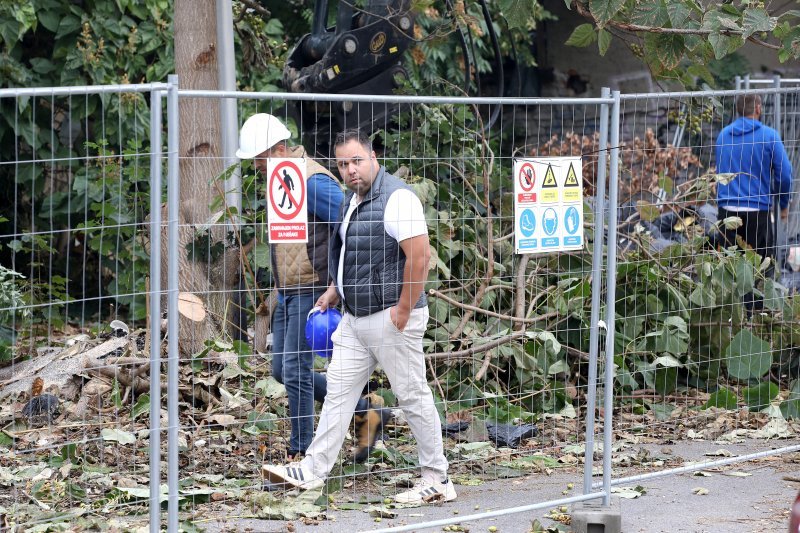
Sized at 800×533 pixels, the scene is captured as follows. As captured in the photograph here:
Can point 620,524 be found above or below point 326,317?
below

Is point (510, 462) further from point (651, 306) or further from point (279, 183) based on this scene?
point (279, 183)

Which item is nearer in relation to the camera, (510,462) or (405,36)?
(510,462)

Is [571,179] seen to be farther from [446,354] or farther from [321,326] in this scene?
[446,354]

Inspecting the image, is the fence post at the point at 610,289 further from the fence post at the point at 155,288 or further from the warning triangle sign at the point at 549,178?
the fence post at the point at 155,288

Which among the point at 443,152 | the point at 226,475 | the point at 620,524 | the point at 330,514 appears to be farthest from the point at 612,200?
the point at 443,152

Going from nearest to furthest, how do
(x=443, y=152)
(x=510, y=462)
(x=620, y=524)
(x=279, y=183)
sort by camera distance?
(x=279, y=183) → (x=620, y=524) → (x=510, y=462) → (x=443, y=152)

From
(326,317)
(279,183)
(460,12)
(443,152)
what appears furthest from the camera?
(460,12)

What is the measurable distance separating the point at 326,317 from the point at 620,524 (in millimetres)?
1786

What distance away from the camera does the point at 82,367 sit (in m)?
6.93

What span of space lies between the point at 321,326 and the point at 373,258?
630mm

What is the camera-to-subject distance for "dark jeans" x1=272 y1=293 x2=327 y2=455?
5.89m

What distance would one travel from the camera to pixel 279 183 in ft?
15.5

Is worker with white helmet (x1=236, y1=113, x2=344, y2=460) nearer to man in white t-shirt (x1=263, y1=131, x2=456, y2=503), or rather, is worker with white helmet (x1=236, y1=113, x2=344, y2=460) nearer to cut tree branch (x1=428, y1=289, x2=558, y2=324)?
man in white t-shirt (x1=263, y1=131, x2=456, y2=503)

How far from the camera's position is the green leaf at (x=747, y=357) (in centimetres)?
702
